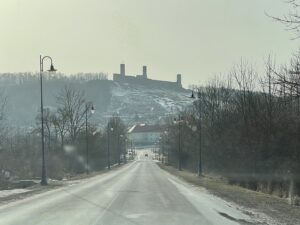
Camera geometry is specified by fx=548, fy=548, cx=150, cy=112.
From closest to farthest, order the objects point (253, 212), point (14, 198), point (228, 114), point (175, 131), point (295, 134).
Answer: point (253, 212) → point (14, 198) → point (295, 134) → point (228, 114) → point (175, 131)

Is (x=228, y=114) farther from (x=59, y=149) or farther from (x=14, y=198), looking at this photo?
(x=14, y=198)

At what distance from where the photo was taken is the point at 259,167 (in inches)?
1695

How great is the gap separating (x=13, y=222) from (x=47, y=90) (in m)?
171

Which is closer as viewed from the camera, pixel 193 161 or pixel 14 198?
pixel 14 198

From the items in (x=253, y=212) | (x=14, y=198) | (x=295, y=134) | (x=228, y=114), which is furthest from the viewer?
(x=228, y=114)

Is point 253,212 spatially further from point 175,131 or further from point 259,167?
point 175,131

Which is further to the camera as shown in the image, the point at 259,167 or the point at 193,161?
the point at 193,161

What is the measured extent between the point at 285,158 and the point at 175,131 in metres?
69.3

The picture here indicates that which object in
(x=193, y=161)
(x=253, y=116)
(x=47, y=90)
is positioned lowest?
(x=193, y=161)

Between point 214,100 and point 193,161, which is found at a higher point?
point 214,100

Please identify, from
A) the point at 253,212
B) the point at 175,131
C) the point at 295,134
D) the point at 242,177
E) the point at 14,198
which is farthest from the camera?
the point at 175,131

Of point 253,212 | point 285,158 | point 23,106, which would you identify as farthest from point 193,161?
point 23,106

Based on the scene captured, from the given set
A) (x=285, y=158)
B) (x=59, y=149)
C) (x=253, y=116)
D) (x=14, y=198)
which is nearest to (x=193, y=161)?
(x=59, y=149)

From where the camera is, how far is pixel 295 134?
34125 millimetres
